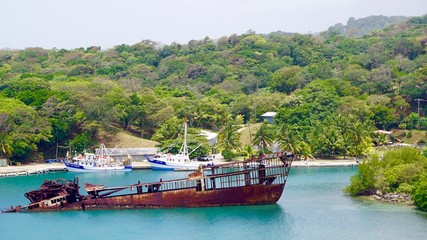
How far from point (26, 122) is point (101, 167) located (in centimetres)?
1090

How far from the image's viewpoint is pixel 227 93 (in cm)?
13288

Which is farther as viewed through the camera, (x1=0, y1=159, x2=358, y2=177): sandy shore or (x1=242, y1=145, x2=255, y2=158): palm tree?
(x1=242, y1=145, x2=255, y2=158): palm tree

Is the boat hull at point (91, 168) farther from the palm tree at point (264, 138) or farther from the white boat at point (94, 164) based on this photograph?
the palm tree at point (264, 138)

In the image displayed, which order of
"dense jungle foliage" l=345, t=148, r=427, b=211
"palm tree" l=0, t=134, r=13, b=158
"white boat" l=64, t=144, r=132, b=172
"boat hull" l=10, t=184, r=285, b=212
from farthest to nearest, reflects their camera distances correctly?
"white boat" l=64, t=144, r=132, b=172 < "palm tree" l=0, t=134, r=13, b=158 < "boat hull" l=10, t=184, r=285, b=212 < "dense jungle foliage" l=345, t=148, r=427, b=211

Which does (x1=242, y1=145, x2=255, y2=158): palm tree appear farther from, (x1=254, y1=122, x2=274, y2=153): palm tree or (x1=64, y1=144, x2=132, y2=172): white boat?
(x1=64, y1=144, x2=132, y2=172): white boat

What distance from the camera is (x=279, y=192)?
212 ft

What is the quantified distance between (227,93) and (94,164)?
44.6 m

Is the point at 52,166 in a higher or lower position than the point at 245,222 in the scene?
higher

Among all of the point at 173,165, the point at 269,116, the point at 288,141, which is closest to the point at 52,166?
the point at 173,165

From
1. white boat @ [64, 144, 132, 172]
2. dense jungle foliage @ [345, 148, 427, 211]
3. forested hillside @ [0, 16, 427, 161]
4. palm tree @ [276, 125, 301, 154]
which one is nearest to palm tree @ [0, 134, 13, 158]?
forested hillside @ [0, 16, 427, 161]

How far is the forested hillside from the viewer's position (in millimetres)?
95812

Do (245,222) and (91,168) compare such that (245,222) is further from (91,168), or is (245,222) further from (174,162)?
(91,168)

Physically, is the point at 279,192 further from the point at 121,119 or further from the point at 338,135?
the point at 121,119

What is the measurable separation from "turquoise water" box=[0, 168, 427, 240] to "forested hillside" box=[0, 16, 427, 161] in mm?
26052
